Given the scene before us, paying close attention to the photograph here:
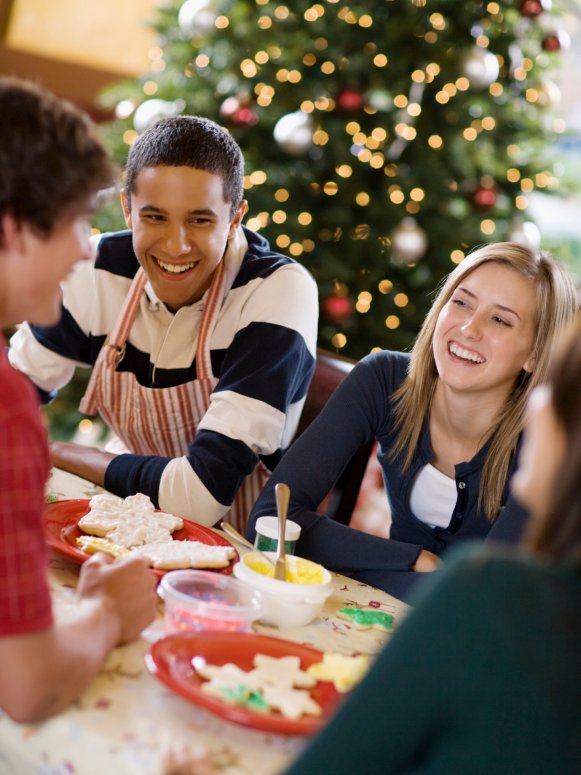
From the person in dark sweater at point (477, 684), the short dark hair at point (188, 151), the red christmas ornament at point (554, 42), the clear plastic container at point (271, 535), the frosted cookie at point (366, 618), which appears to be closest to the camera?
the person in dark sweater at point (477, 684)

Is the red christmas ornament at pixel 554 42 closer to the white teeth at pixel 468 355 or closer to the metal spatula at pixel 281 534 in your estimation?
the white teeth at pixel 468 355

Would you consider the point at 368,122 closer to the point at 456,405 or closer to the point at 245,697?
the point at 456,405

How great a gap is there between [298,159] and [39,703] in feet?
10.5

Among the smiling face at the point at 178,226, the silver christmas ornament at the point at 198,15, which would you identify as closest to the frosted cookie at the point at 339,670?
the smiling face at the point at 178,226

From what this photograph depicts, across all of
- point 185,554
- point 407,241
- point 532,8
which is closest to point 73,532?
point 185,554

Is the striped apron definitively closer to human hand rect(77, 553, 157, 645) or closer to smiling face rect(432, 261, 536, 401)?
smiling face rect(432, 261, 536, 401)

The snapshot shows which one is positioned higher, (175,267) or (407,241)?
(407,241)

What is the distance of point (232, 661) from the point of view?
45.7 inches

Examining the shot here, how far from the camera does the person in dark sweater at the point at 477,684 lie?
80 cm

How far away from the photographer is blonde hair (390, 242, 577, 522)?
198 cm

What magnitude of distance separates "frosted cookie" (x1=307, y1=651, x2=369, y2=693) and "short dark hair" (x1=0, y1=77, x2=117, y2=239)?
2.09ft

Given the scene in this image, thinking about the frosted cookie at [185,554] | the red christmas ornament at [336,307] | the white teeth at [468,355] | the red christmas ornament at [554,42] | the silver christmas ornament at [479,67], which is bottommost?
the frosted cookie at [185,554]

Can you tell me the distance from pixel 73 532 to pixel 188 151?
0.96 m

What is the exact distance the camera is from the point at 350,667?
116 cm
